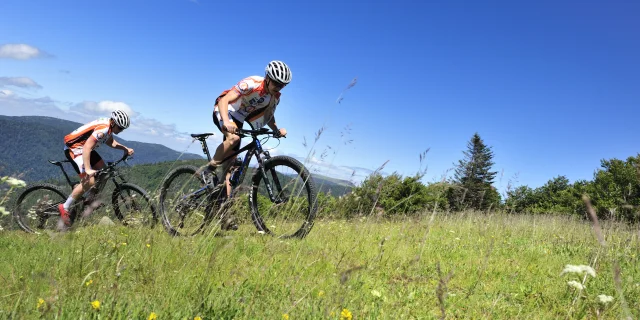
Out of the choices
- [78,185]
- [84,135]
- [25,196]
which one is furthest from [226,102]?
[25,196]

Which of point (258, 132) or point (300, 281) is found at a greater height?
point (258, 132)

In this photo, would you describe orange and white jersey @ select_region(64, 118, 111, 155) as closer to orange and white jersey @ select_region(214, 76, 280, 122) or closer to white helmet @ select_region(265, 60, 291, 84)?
orange and white jersey @ select_region(214, 76, 280, 122)

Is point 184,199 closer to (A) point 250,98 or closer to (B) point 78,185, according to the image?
(A) point 250,98

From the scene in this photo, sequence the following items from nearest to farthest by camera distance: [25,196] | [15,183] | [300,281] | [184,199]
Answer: [15,183] < [300,281] < [184,199] < [25,196]

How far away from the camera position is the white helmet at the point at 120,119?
7051 mm

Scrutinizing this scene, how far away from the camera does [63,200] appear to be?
8.00 meters

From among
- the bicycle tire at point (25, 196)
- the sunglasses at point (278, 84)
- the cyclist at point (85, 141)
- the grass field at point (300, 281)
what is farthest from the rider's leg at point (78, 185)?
the sunglasses at point (278, 84)

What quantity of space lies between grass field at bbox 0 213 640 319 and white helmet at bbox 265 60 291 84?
6.92 feet

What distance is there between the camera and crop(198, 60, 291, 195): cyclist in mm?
5121

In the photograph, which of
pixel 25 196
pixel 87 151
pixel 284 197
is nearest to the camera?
pixel 284 197

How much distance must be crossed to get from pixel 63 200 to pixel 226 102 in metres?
5.19

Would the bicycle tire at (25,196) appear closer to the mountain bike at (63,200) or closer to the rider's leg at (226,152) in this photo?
the mountain bike at (63,200)

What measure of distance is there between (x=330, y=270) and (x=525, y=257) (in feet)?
9.50

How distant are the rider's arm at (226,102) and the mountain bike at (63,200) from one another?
2.45 meters
